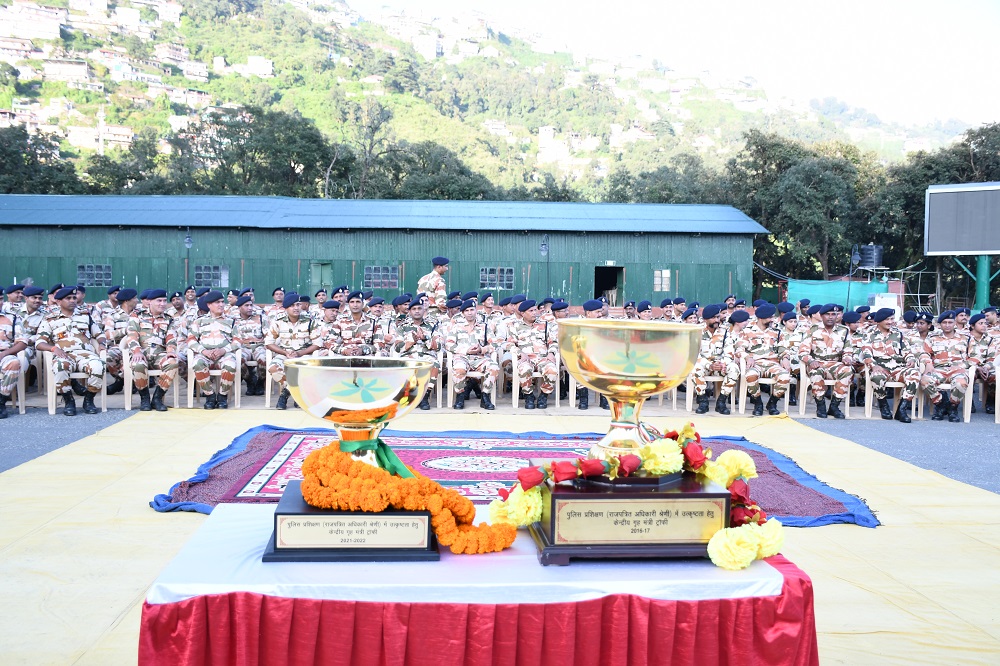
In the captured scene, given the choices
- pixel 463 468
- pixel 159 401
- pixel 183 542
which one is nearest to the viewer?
pixel 183 542

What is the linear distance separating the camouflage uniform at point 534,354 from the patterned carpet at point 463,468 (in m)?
2.02

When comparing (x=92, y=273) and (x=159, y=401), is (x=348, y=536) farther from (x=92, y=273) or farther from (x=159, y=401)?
(x=92, y=273)

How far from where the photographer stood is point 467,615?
200cm

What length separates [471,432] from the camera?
7.05 metres

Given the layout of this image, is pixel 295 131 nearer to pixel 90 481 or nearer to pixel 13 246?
pixel 13 246

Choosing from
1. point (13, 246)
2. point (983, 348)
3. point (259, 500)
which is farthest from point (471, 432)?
point (13, 246)

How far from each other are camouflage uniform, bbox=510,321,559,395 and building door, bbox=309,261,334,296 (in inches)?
508

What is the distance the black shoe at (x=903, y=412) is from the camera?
28.4ft

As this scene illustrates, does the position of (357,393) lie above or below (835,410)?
above

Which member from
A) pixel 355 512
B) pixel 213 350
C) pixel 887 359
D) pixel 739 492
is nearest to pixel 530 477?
pixel 355 512

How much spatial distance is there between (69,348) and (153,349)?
796 millimetres

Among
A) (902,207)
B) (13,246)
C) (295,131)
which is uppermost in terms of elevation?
(295,131)

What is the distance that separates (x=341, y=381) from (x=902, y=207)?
3085cm

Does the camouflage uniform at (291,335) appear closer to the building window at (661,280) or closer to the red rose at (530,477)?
the red rose at (530,477)
